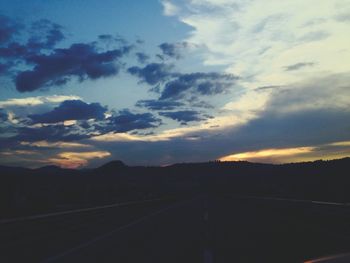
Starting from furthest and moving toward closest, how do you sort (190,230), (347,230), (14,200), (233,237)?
1. (14,200)
2. (190,230)
3. (347,230)
4. (233,237)

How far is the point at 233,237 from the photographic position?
1506 centimetres

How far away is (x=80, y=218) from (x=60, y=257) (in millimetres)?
13140

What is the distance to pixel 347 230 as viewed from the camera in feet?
53.6

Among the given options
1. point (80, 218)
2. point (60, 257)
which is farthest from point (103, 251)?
point (80, 218)

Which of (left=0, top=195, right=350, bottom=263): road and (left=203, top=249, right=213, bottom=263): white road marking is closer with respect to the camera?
(left=203, top=249, right=213, bottom=263): white road marking

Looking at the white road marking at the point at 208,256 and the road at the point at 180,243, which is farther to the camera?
the road at the point at 180,243

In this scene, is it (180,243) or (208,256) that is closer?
(208,256)

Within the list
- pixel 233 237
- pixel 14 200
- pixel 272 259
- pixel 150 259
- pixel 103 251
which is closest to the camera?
pixel 272 259

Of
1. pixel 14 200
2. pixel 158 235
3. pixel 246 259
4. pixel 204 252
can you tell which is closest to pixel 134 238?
pixel 158 235

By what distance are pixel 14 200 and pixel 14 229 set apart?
63.4 ft

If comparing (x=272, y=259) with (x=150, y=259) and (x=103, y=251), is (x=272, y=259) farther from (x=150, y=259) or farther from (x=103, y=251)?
(x=103, y=251)

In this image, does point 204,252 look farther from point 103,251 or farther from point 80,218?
point 80,218

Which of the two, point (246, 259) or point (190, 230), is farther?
point (190, 230)

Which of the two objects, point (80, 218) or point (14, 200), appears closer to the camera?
point (80, 218)
